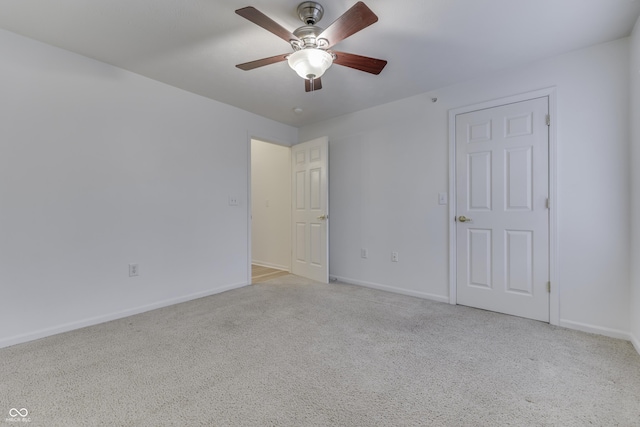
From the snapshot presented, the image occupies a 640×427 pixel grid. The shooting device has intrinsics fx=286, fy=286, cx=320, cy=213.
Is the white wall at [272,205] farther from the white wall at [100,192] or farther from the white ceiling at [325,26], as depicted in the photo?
the white ceiling at [325,26]

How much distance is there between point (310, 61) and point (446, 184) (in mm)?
2015

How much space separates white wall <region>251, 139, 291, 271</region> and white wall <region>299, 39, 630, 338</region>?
2.52 feet

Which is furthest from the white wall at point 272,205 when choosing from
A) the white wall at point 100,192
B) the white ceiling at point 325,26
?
the white ceiling at point 325,26

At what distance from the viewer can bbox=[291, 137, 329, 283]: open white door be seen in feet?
12.8

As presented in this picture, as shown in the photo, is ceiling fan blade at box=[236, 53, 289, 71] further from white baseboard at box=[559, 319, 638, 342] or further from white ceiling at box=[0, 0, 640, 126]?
white baseboard at box=[559, 319, 638, 342]

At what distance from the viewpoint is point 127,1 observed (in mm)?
1794

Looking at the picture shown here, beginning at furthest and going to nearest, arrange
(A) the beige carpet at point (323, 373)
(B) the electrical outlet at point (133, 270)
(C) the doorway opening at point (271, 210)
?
(C) the doorway opening at point (271, 210), (B) the electrical outlet at point (133, 270), (A) the beige carpet at point (323, 373)

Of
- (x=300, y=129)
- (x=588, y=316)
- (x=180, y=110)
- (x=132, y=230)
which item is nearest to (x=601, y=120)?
(x=588, y=316)

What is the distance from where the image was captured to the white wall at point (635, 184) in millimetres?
2018

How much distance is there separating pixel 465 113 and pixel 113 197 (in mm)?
3525

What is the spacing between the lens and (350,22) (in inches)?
61.5

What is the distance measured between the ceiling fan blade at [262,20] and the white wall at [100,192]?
189cm

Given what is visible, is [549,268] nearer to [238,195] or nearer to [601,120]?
[601,120]

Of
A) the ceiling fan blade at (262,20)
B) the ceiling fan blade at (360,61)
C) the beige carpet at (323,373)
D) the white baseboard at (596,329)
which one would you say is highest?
the ceiling fan blade at (262,20)
